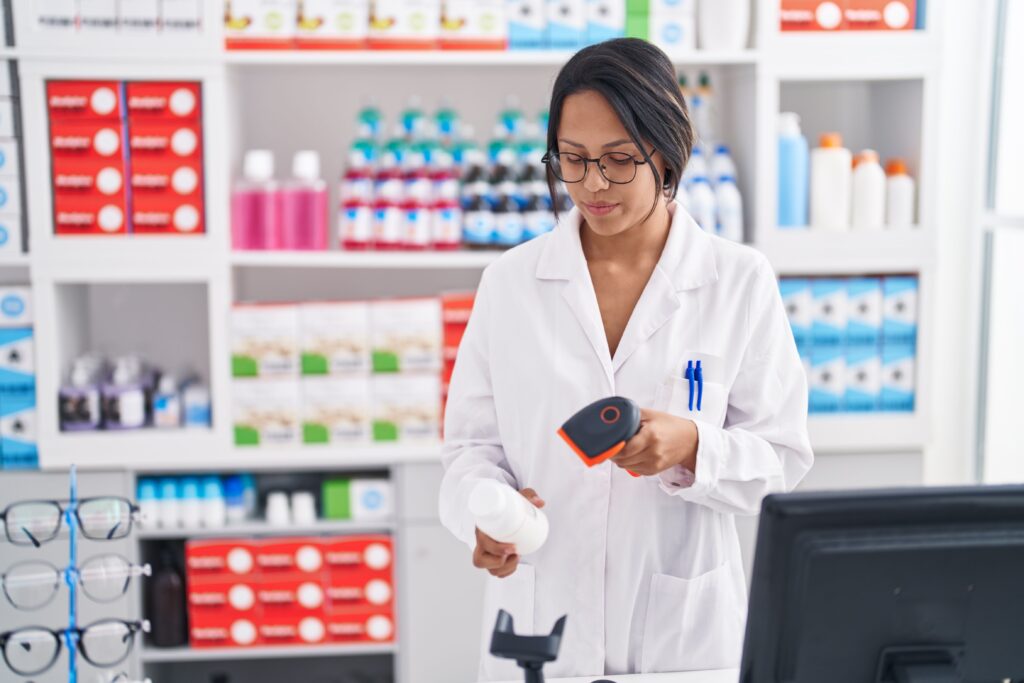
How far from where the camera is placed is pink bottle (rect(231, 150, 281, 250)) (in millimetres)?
2957

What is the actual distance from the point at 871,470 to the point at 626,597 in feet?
5.50

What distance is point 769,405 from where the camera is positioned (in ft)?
5.33

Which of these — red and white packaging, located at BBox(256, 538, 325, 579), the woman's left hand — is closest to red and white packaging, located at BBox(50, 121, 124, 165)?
red and white packaging, located at BBox(256, 538, 325, 579)

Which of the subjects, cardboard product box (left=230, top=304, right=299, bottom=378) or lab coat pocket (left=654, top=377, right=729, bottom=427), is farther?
cardboard product box (left=230, top=304, right=299, bottom=378)

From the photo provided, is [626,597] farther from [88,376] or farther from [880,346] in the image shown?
[88,376]

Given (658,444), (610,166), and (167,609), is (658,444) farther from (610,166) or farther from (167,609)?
(167,609)

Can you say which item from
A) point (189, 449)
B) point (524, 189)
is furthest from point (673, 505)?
point (189, 449)

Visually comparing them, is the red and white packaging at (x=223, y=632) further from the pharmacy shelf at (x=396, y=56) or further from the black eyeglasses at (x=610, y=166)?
the black eyeglasses at (x=610, y=166)

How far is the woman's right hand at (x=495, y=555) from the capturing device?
140 cm

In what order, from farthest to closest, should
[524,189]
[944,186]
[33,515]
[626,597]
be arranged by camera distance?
[944,186]
[524,189]
[626,597]
[33,515]

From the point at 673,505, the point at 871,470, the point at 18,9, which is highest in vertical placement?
the point at 18,9

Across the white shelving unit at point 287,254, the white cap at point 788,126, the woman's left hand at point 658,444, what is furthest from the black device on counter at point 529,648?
the white cap at point 788,126

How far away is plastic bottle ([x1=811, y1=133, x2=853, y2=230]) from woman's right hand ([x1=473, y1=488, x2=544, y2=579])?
182 centimetres

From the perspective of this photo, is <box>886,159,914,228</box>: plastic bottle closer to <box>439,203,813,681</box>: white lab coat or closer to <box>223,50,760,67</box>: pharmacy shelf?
<box>223,50,760,67</box>: pharmacy shelf
